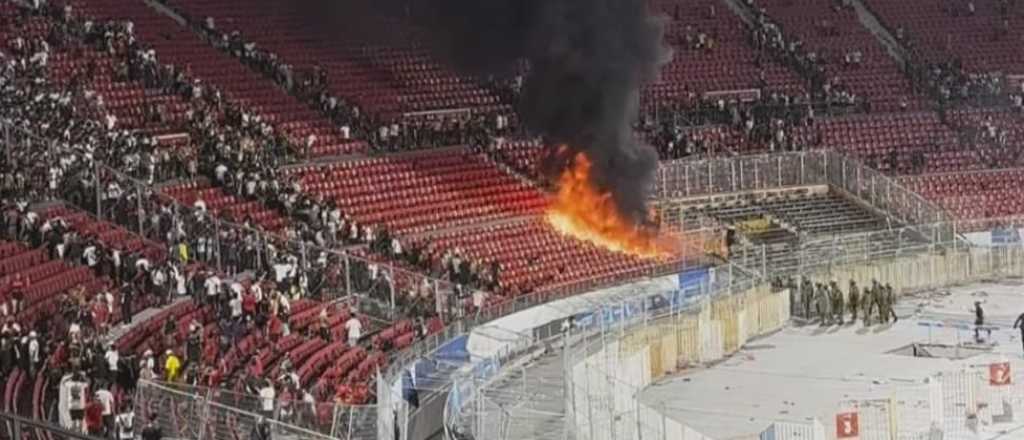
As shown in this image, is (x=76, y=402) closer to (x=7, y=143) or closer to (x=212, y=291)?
(x=212, y=291)

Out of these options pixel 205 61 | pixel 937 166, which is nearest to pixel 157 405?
pixel 205 61

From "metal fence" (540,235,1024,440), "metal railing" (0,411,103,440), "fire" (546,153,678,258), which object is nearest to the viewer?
"metal railing" (0,411,103,440)

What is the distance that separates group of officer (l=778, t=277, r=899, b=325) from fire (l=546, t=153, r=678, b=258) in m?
3.16

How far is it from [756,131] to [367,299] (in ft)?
61.1

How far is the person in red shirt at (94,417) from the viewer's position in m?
21.2

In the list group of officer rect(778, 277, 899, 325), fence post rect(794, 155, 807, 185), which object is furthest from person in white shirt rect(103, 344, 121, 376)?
fence post rect(794, 155, 807, 185)

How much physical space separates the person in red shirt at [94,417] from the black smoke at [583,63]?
2219 centimetres

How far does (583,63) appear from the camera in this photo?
4325 cm

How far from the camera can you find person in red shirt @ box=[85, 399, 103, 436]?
21.2 metres

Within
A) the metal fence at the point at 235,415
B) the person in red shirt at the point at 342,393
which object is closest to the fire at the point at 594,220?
the person in red shirt at the point at 342,393

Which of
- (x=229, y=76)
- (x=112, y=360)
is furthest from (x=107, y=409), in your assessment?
(x=229, y=76)

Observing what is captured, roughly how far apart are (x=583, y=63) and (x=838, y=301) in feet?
28.2

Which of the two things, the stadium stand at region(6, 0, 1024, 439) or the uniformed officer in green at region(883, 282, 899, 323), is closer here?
the stadium stand at region(6, 0, 1024, 439)

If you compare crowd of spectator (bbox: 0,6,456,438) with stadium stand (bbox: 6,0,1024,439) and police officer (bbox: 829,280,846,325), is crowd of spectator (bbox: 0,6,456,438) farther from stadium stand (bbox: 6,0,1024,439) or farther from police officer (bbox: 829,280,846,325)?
police officer (bbox: 829,280,846,325)
